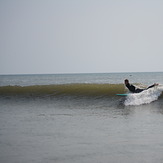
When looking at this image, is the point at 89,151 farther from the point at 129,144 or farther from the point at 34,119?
the point at 34,119

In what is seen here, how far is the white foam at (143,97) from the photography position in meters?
19.3

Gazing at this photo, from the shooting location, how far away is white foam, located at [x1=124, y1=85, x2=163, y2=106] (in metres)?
19.3

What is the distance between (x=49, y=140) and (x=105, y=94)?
553 inches

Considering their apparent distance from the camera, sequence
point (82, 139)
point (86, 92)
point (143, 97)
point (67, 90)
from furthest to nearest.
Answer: point (67, 90), point (86, 92), point (143, 97), point (82, 139)

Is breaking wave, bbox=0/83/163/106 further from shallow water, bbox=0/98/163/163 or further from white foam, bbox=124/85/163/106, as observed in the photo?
shallow water, bbox=0/98/163/163

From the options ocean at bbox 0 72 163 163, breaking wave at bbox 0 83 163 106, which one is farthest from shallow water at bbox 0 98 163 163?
breaking wave at bbox 0 83 163 106

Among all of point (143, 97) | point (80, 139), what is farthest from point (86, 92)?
point (80, 139)

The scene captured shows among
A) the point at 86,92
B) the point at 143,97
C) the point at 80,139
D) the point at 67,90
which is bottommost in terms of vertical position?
the point at 67,90

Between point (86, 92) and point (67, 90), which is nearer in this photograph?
point (86, 92)

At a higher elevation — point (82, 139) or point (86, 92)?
point (82, 139)

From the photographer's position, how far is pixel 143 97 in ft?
65.4

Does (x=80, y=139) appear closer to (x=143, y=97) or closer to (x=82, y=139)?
(x=82, y=139)

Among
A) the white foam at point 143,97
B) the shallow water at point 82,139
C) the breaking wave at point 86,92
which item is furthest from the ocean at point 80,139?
the breaking wave at point 86,92

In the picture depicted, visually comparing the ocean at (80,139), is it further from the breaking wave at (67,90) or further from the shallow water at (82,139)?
the breaking wave at (67,90)
